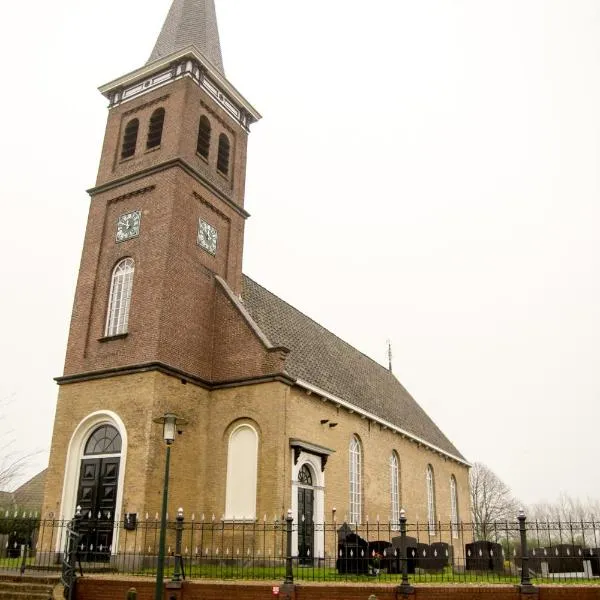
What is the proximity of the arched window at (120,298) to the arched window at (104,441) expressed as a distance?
11.1 feet

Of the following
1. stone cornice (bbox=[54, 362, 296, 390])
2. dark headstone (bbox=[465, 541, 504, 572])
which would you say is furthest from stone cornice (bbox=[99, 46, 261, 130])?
dark headstone (bbox=[465, 541, 504, 572])

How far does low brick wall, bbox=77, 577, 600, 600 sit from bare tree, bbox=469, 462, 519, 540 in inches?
2400

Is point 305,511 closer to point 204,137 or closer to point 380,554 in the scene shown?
point 380,554

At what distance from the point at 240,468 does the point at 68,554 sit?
6749 mm

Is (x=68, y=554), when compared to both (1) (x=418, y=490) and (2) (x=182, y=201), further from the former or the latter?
(1) (x=418, y=490)

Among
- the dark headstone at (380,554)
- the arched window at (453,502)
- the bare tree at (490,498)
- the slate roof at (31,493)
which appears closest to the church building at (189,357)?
the dark headstone at (380,554)

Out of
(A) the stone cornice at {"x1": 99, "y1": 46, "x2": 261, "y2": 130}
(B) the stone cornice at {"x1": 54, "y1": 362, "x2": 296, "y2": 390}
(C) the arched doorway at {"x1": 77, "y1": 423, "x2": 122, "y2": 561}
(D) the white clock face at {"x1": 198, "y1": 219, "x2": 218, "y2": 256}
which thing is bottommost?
(C) the arched doorway at {"x1": 77, "y1": 423, "x2": 122, "y2": 561}

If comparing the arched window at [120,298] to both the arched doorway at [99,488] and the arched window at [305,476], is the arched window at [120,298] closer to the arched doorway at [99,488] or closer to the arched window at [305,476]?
the arched doorway at [99,488]

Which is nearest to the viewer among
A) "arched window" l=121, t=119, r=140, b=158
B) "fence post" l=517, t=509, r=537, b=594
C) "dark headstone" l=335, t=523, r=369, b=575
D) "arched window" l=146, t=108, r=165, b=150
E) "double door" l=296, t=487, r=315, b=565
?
"fence post" l=517, t=509, r=537, b=594

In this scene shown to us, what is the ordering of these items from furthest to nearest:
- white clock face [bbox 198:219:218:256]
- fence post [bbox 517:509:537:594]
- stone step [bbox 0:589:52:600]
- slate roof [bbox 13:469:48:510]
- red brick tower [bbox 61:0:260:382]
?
slate roof [bbox 13:469:48:510] < white clock face [bbox 198:219:218:256] < red brick tower [bbox 61:0:260:382] < stone step [bbox 0:589:52:600] < fence post [bbox 517:509:537:594]

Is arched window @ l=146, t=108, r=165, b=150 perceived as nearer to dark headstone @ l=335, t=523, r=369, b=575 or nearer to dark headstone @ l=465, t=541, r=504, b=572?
dark headstone @ l=335, t=523, r=369, b=575

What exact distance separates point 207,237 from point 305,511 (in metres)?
10.8

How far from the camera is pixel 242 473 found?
2091 centimetres

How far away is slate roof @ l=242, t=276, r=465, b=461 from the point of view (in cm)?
2568
